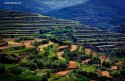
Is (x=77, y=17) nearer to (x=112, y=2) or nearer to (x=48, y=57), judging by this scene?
(x=112, y=2)

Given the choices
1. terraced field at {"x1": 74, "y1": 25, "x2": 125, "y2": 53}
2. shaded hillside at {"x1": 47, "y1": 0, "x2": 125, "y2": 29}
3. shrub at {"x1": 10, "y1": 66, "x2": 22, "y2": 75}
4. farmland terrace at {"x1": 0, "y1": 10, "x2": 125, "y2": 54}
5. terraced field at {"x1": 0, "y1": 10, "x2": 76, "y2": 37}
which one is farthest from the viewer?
shaded hillside at {"x1": 47, "y1": 0, "x2": 125, "y2": 29}

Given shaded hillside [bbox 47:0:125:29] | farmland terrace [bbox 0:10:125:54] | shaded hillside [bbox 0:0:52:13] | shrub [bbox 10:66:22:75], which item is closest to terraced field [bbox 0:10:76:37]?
farmland terrace [bbox 0:10:125:54]

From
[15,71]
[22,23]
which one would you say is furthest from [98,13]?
[15,71]

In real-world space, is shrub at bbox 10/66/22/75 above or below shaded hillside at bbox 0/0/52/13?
below

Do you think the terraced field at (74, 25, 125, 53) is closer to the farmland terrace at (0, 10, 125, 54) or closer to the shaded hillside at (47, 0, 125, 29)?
the farmland terrace at (0, 10, 125, 54)

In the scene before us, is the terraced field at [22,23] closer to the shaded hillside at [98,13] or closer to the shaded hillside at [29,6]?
the shaded hillside at [98,13]

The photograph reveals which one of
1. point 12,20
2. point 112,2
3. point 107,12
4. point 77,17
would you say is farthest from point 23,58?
point 112,2

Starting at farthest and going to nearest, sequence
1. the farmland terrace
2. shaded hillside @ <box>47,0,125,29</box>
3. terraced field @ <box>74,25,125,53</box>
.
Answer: shaded hillside @ <box>47,0,125,29</box>
terraced field @ <box>74,25,125,53</box>
the farmland terrace

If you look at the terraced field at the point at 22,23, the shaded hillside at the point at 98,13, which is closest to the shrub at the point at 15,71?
the terraced field at the point at 22,23

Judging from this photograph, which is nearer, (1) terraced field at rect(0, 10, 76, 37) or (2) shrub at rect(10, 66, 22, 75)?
(2) shrub at rect(10, 66, 22, 75)
